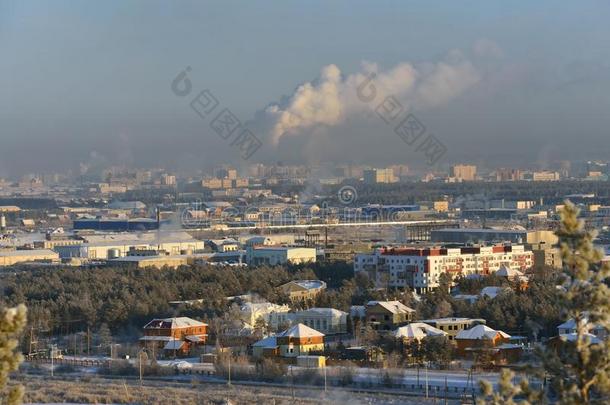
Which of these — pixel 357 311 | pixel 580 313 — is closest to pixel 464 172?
pixel 357 311

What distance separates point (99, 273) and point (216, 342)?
8930 mm

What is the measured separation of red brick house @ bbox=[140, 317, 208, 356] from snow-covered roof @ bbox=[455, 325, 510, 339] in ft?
10.7

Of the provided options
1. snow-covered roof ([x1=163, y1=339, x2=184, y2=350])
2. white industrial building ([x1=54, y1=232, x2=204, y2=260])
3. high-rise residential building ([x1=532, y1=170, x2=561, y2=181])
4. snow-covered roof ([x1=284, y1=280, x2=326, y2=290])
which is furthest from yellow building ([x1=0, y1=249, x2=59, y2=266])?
high-rise residential building ([x1=532, y1=170, x2=561, y2=181])

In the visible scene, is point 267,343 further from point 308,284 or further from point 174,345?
point 308,284

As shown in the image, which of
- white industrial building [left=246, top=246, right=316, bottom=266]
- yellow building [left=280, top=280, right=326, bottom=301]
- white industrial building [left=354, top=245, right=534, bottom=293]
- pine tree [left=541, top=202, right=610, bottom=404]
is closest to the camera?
pine tree [left=541, top=202, right=610, bottom=404]

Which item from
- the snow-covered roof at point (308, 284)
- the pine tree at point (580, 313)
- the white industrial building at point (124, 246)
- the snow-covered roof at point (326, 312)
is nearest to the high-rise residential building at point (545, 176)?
the white industrial building at point (124, 246)

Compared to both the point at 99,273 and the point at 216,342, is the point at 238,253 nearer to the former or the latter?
the point at 99,273

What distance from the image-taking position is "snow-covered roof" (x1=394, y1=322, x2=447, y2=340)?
15.9 meters

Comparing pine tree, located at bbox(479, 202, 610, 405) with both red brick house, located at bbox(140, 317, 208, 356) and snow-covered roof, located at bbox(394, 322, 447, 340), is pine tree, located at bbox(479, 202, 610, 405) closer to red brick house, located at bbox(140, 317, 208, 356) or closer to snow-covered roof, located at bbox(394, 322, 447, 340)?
snow-covered roof, located at bbox(394, 322, 447, 340)

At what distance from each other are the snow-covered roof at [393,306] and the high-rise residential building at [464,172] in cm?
7260

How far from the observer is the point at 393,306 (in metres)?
18.6

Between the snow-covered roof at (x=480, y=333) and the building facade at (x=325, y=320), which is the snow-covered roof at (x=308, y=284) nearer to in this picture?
the building facade at (x=325, y=320)

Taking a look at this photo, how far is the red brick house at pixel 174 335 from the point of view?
16.9 m

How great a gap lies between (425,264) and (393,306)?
5984mm
